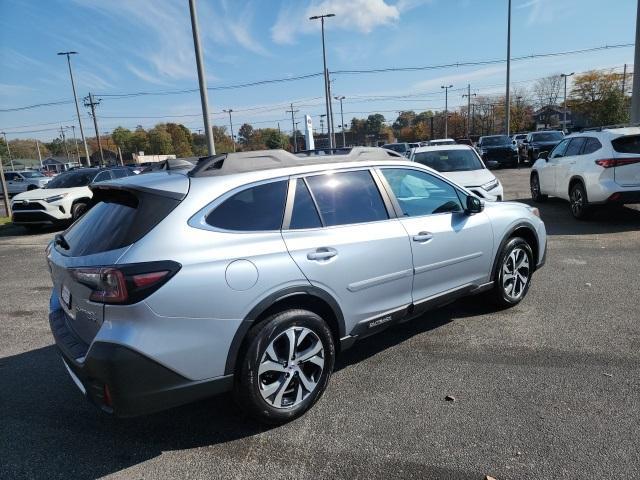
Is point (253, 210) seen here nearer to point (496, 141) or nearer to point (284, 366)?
point (284, 366)

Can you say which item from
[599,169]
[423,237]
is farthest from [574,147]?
[423,237]

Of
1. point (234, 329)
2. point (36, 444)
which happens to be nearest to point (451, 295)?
point (234, 329)

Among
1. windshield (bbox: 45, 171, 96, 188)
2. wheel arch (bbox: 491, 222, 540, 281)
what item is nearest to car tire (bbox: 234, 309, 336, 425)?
wheel arch (bbox: 491, 222, 540, 281)

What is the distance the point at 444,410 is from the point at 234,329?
151 cm

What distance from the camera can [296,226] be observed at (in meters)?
3.10

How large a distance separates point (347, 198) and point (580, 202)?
7.62 metres

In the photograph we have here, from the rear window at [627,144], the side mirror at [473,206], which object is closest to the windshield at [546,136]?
the rear window at [627,144]

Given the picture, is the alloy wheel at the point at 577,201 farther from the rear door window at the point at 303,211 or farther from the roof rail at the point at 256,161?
the rear door window at the point at 303,211

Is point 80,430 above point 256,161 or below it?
below

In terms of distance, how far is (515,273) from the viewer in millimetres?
4770

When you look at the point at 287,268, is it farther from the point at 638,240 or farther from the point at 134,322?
the point at 638,240

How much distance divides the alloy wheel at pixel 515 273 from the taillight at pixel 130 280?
3.39m

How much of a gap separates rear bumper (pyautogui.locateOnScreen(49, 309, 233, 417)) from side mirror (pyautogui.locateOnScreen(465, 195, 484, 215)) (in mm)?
2701

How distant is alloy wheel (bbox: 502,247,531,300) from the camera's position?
184 inches
